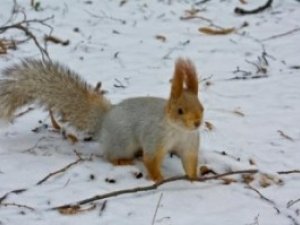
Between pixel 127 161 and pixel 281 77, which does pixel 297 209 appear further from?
pixel 281 77

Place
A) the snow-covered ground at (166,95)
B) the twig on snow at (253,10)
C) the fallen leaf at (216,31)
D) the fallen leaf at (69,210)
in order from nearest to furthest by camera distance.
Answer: the fallen leaf at (69,210)
the snow-covered ground at (166,95)
the fallen leaf at (216,31)
the twig on snow at (253,10)

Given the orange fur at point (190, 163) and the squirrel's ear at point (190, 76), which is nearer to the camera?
the squirrel's ear at point (190, 76)

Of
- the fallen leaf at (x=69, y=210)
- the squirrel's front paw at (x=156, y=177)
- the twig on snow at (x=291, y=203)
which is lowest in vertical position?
the twig on snow at (x=291, y=203)

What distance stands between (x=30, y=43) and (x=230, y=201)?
2.91 m

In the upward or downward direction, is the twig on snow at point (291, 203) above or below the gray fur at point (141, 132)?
below

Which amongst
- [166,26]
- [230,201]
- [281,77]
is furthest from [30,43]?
[230,201]

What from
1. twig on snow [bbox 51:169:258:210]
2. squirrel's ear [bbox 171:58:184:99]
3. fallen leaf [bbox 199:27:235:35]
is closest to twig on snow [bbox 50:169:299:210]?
twig on snow [bbox 51:169:258:210]

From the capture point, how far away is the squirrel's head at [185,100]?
2982 millimetres

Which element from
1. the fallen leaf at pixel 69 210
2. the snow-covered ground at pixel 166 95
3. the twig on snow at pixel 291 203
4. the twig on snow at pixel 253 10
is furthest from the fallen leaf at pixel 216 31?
the fallen leaf at pixel 69 210

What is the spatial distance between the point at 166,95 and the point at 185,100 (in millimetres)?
1500

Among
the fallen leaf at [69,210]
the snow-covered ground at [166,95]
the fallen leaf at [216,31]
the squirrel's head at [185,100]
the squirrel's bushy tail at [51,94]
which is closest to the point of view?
the fallen leaf at [69,210]

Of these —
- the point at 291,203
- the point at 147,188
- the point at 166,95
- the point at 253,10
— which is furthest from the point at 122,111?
the point at 253,10

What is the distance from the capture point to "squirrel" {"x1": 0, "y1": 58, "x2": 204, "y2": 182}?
304 cm

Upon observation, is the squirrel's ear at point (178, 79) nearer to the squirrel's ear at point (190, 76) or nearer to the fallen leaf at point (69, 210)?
the squirrel's ear at point (190, 76)
